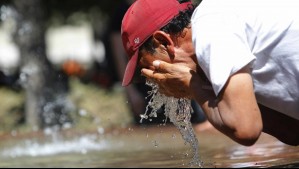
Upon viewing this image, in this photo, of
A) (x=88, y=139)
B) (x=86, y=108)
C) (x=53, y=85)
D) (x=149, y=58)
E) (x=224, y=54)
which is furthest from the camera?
(x=53, y=85)

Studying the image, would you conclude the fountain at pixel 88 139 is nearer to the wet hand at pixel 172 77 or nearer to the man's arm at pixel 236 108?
the wet hand at pixel 172 77

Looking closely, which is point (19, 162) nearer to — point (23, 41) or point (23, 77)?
point (23, 41)

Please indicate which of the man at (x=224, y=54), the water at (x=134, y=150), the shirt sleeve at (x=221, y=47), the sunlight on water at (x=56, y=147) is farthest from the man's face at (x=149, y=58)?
the sunlight on water at (x=56, y=147)

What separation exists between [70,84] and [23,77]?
3.99 ft

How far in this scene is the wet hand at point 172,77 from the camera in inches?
143

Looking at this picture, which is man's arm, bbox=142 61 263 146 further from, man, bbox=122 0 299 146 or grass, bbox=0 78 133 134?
grass, bbox=0 78 133 134

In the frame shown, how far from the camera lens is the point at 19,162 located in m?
6.73

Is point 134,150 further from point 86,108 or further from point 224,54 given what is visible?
point 86,108

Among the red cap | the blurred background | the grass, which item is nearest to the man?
the red cap

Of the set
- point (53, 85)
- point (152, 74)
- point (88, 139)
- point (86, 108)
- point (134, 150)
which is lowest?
point (86, 108)

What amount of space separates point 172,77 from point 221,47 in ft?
1.31

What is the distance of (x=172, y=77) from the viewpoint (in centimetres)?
366

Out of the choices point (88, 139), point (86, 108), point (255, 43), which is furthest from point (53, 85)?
point (255, 43)

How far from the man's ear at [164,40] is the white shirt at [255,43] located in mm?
170
